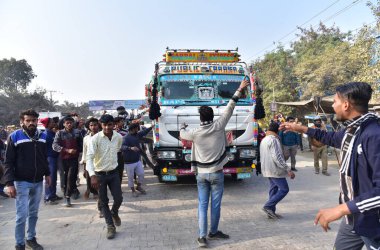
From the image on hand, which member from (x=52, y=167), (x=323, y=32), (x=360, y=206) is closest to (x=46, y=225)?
(x=52, y=167)

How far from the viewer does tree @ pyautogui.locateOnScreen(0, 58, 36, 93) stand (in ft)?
169

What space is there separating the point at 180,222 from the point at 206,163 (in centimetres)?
155

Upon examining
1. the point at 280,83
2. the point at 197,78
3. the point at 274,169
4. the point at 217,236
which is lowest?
the point at 217,236

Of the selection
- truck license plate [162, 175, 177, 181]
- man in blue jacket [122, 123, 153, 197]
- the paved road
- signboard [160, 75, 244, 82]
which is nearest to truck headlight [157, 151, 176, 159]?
truck license plate [162, 175, 177, 181]

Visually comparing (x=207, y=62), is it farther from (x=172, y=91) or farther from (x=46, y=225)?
(x=46, y=225)

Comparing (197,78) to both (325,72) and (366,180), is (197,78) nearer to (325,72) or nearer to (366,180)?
(366,180)

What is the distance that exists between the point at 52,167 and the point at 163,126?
266 cm

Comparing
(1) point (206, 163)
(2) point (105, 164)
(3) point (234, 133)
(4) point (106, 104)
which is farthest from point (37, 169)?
(4) point (106, 104)

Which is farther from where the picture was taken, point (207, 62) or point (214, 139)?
point (207, 62)

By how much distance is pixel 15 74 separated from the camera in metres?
53.3

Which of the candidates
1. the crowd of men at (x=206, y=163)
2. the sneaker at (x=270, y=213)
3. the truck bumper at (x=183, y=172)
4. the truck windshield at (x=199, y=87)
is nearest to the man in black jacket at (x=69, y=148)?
the crowd of men at (x=206, y=163)

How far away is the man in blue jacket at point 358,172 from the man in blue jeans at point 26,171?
3.69 metres

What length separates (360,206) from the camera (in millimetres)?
1963

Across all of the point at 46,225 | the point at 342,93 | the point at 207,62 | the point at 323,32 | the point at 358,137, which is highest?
the point at 323,32
